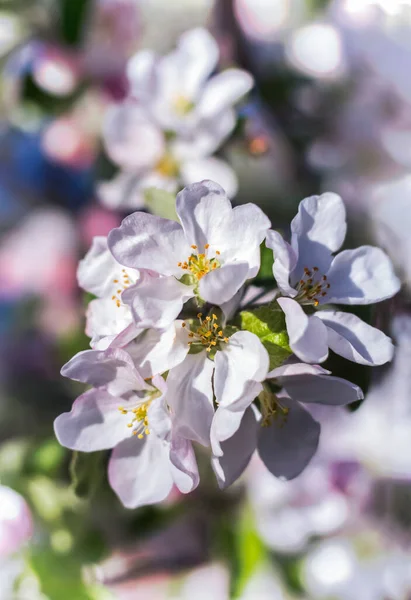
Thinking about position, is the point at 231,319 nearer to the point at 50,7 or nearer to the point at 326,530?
the point at 326,530

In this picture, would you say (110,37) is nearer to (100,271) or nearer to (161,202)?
(161,202)

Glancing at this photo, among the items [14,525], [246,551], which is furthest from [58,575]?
[246,551]

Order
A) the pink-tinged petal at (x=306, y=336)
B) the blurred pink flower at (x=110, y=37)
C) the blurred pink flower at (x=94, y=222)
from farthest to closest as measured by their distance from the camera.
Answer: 1. the blurred pink flower at (x=110, y=37)
2. the blurred pink flower at (x=94, y=222)
3. the pink-tinged petal at (x=306, y=336)

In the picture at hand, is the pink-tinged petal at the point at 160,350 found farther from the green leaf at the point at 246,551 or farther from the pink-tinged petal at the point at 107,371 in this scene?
the green leaf at the point at 246,551

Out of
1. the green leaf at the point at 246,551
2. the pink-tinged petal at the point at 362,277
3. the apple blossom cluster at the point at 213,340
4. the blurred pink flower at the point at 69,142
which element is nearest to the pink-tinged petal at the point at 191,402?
the apple blossom cluster at the point at 213,340

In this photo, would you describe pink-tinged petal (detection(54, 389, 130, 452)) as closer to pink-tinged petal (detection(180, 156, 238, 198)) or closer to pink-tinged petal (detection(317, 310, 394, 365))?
pink-tinged petal (detection(317, 310, 394, 365))

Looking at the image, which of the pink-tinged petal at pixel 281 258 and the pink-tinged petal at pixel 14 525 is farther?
the pink-tinged petal at pixel 14 525

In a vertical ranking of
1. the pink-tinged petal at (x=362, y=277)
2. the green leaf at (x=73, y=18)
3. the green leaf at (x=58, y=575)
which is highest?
the green leaf at (x=73, y=18)
